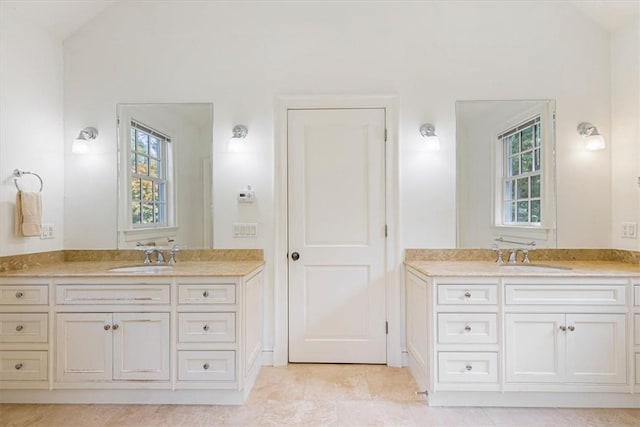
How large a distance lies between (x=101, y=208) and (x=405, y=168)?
246cm

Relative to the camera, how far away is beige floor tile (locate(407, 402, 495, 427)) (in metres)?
2.09

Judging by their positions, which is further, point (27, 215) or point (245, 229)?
point (245, 229)

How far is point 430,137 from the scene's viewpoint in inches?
112

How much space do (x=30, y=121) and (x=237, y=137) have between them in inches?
57.6

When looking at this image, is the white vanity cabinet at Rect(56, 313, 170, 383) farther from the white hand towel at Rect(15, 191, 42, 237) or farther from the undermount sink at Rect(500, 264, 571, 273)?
the undermount sink at Rect(500, 264, 571, 273)

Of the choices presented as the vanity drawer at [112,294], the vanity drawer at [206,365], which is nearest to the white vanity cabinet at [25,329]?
the vanity drawer at [112,294]

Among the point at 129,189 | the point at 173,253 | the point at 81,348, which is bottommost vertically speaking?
the point at 81,348

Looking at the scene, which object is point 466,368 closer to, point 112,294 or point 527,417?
point 527,417

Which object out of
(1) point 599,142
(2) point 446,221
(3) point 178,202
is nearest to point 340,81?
(2) point 446,221

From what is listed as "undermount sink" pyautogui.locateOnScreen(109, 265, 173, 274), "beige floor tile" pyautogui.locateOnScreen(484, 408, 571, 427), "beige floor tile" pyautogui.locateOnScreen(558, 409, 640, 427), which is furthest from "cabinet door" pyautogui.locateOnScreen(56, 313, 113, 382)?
"beige floor tile" pyautogui.locateOnScreen(558, 409, 640, 427)

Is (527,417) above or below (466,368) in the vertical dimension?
below

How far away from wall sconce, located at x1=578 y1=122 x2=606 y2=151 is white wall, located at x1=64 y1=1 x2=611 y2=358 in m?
0.06

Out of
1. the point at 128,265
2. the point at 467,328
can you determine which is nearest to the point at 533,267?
the point at 467,328

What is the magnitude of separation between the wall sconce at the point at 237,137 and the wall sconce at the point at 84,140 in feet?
3.65
